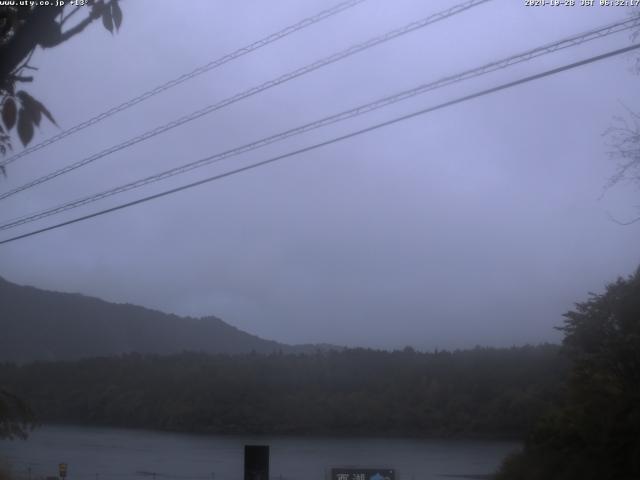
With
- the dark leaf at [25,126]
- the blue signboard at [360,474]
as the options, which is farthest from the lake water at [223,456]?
the dark leaf at [25,126]

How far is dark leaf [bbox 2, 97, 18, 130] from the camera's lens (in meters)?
3.43

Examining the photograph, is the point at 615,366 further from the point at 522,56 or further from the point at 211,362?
the point at 211,362

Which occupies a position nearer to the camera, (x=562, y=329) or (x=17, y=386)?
(x=562, y=329)

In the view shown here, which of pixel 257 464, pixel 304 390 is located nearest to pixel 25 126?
pixel 257 464

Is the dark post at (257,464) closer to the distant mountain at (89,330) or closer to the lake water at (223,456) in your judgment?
the lake water at (223,456)

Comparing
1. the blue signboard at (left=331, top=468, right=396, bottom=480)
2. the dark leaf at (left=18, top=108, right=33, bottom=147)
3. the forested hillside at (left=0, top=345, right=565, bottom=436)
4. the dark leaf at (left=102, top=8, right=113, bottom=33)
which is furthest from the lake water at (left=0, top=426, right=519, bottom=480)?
the dark leaf at (left=18, top=108, right=33, bottom=147)

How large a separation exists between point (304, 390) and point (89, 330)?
60.3 feet

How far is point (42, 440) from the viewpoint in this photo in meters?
43.2

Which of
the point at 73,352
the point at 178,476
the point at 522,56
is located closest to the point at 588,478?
the point at 522,56

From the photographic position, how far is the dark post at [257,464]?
1437cm

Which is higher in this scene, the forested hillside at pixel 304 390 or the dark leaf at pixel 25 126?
the forested hillside at pixel 304 390

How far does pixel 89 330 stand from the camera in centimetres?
5878

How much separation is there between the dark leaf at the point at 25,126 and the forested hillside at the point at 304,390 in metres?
33.9

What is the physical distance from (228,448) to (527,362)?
14.0 meters
